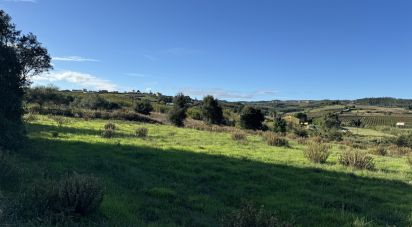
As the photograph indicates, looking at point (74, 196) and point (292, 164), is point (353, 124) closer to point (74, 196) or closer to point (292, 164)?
point (292, 164)

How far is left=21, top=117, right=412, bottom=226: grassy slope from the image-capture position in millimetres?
9203

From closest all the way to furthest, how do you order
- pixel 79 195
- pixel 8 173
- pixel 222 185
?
pixel 79 195, pixel 8 173, pixel 222 185

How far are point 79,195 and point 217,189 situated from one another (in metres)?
5.42

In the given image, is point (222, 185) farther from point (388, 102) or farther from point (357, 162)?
point (388, 102)

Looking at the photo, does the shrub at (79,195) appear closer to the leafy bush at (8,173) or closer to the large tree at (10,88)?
the leafy bush at (8,173)

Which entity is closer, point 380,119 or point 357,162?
point 357,162

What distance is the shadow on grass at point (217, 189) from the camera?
30.0 ft

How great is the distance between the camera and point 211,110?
2339 inches

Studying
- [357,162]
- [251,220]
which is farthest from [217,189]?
[357,162]

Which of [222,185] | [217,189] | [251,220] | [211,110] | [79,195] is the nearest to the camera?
[251,220]

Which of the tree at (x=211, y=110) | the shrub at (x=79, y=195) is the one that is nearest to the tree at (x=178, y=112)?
the tree at (x=211, y=110)

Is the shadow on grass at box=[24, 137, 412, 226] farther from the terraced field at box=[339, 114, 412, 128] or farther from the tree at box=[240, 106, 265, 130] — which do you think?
the terraced field at box=[339, 114, 412, 128]

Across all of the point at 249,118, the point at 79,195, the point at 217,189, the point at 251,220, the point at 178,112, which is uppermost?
the point at 178,112

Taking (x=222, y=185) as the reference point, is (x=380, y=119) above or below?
above
